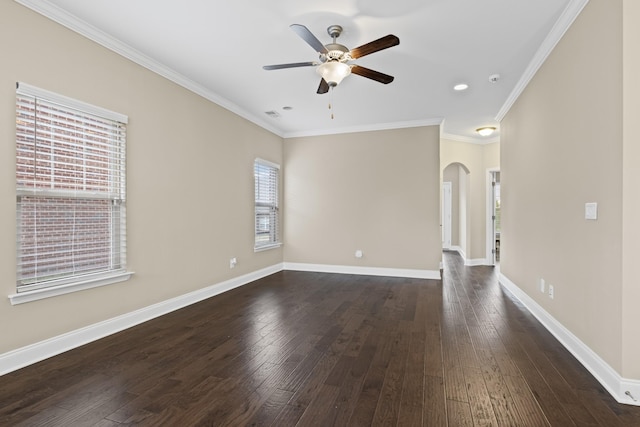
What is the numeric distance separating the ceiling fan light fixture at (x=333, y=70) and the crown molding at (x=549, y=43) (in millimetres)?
1788

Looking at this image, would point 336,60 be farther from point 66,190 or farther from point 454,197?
point 454,197

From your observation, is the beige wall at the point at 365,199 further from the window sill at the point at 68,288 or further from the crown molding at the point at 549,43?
the window sill at the point at 68,288

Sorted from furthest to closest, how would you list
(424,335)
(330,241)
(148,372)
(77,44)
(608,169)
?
(330,241)
(424,335)
(77,44)
(148,372)
(608,169)

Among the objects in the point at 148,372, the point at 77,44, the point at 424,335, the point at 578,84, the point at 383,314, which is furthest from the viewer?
the point at 383,314

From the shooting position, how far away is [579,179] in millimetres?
2486

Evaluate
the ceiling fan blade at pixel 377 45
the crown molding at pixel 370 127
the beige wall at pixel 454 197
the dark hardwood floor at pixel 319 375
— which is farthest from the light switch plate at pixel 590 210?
the beige wall at pixel 454 197

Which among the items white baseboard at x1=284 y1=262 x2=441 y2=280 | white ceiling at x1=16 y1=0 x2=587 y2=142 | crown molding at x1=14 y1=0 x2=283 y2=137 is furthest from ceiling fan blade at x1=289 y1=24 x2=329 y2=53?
white baseboard at x1=284 y1=262 x2=441 y2=280

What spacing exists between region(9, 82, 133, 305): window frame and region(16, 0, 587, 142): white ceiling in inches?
27.3

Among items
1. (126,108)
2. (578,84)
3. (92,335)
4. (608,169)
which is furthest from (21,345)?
(578,84)

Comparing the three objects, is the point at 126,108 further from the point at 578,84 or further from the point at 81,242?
the point at 578,84

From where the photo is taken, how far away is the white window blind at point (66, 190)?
7.79ft

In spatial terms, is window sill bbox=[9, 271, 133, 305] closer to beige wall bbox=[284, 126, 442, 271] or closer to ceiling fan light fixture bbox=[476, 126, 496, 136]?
beige wall bbox=[284, 126, 442, 271]

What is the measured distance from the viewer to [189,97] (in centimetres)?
394

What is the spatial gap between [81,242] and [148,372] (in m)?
1.34
